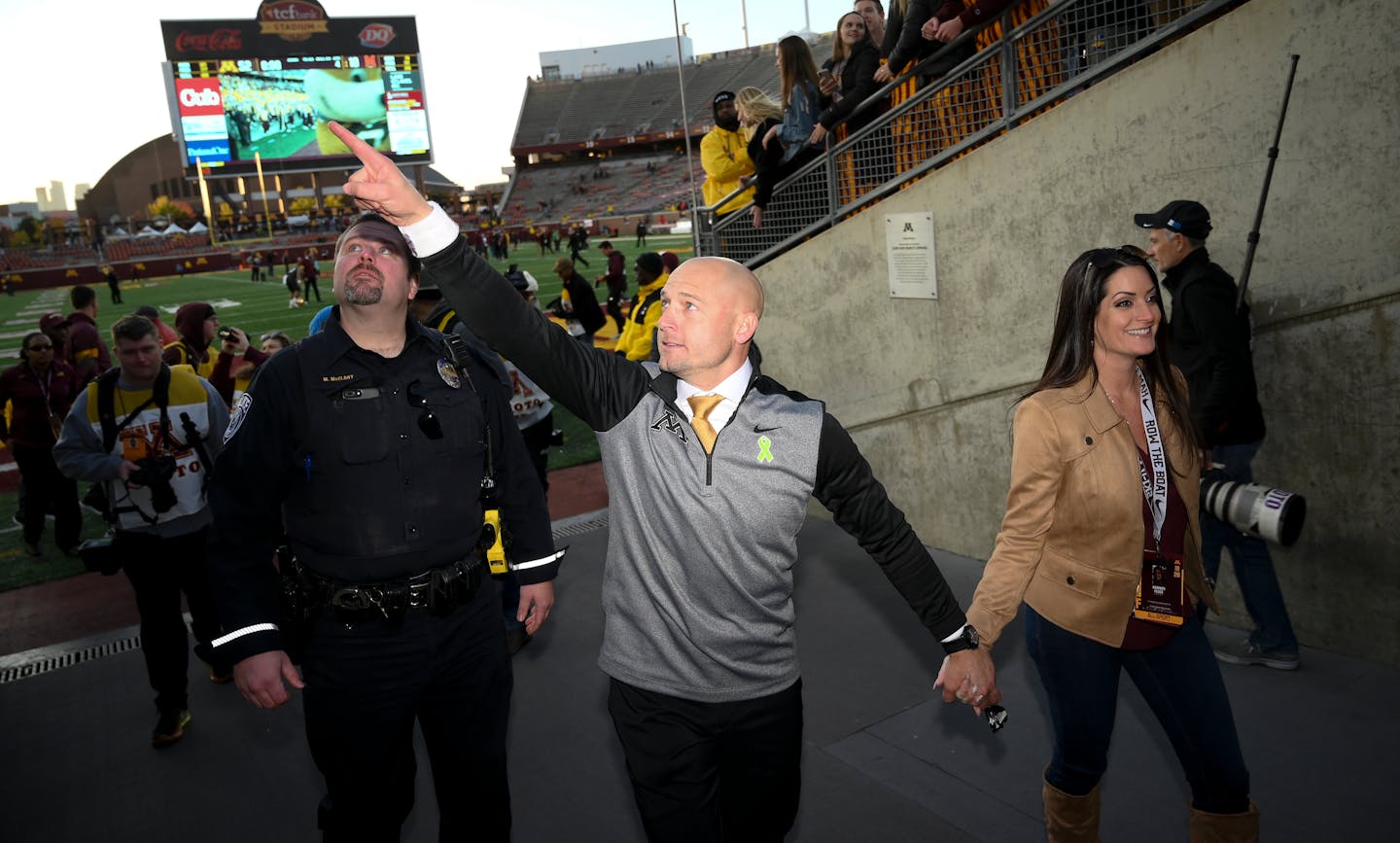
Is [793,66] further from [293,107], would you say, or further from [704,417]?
[293,107]

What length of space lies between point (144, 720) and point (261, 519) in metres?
3.11

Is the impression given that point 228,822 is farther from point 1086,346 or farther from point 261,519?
point 1086,346

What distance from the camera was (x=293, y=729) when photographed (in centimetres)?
504

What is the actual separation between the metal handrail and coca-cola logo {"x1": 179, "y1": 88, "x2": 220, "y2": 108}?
74109 mm

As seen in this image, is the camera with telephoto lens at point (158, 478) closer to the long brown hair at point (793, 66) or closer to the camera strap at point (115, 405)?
the camera strap at point (115, 405)

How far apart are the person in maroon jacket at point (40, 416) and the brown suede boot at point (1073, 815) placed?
8.56m

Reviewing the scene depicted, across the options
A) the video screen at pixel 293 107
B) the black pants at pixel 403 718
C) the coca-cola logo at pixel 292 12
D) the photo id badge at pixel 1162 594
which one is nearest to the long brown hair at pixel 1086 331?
the photo id badge at pixel 1162 594

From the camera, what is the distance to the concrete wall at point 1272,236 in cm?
434

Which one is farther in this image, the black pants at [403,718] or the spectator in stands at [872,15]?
the spectator in stands at [872,15]

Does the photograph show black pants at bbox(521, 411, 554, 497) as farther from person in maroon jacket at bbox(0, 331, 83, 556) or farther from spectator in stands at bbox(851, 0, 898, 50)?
person in maroon jacket at bbox(0, 331, 83, 556)

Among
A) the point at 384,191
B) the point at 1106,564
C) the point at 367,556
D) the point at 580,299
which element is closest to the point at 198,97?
the point at 580,299

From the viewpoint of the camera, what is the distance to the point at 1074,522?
2.90 metres

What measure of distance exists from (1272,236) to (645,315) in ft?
16.2

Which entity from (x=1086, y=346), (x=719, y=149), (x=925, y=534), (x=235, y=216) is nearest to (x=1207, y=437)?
(x=1086, y=346)
